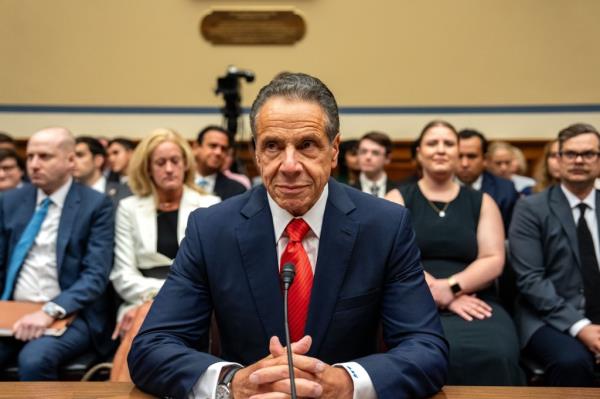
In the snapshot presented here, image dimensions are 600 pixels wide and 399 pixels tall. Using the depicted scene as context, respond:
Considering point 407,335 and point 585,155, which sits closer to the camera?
point 407,335

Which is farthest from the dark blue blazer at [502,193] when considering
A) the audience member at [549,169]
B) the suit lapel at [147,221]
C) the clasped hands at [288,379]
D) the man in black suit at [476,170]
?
the clasped hands at [288,379]

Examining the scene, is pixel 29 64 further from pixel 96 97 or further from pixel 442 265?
pixel 442 265

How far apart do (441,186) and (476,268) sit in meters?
0.48

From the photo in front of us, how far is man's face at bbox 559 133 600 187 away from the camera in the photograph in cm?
291

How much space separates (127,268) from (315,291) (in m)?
1.80

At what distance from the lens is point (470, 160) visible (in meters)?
4.22

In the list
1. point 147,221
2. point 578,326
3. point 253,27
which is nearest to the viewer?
point 578,326

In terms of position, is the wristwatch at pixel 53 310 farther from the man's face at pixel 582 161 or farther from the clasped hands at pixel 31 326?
the man's face at pixel 582 161

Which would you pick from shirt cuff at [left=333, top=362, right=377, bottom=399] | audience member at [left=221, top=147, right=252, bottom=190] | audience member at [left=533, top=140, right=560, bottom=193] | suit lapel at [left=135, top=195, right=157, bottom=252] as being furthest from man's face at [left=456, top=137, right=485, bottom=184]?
shirt cuff at [left=333, top=362, right=377, bottom=399]

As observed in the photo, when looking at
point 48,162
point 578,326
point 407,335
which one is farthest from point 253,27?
point 407,335

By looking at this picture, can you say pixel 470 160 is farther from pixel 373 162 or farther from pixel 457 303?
pixel 457 303

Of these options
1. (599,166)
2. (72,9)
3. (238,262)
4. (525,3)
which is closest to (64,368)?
(238,262)

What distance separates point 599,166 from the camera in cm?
294

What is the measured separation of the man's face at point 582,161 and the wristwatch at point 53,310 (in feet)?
7.71
